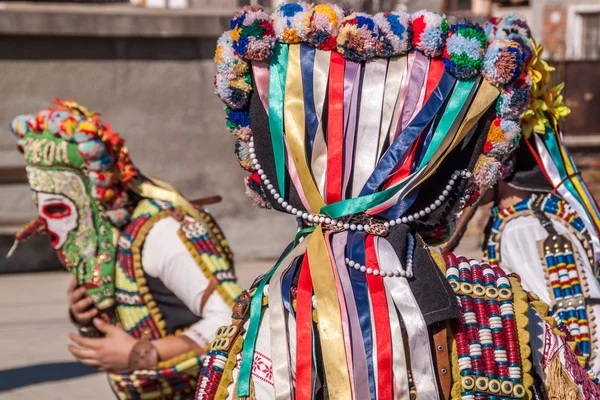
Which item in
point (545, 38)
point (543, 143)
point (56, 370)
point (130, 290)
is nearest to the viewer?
point (543, 143)

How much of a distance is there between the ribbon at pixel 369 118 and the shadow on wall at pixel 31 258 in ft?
23.2

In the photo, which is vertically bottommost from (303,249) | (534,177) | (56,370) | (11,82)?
(56,370)

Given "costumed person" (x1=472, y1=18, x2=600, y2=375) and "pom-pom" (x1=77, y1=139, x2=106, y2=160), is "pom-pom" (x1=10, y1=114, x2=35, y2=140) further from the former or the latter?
"costumed person" (x1=472, y1=18, x2=600, y2=375)

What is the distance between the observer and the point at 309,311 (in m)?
1.95

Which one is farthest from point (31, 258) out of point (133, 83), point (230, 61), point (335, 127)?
point (335, 127)

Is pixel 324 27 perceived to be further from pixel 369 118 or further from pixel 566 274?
pixel 566 274

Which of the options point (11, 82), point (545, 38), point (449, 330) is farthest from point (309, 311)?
point (545, 38)

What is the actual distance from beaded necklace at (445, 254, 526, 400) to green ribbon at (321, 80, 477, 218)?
0.24 meters

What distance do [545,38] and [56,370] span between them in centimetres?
1298

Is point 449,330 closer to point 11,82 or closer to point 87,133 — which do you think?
point 87,133

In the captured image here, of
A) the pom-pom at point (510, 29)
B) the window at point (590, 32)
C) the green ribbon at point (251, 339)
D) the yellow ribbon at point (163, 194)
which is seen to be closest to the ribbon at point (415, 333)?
the green ribbon at point (251, 339)

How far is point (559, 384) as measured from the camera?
200cm

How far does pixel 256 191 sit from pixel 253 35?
0.37 m

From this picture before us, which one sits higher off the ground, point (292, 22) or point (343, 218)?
point (292, 22)
